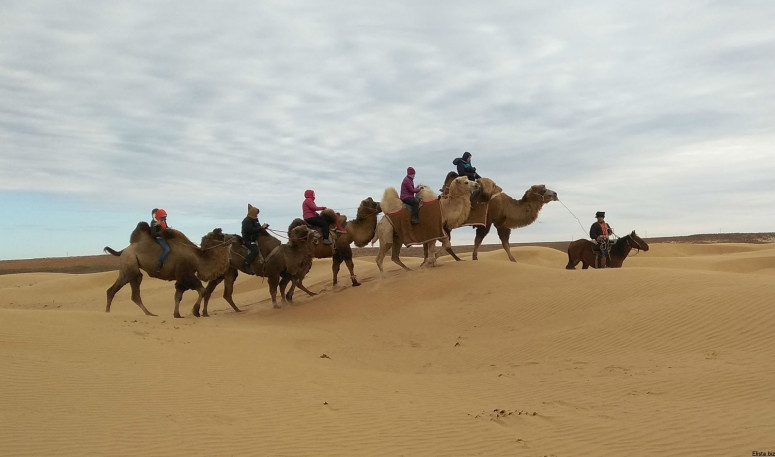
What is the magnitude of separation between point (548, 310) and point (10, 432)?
929 cm

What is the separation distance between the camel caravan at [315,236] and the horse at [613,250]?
245 cm

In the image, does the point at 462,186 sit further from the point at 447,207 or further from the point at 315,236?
the point at 315,236

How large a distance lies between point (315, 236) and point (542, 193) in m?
7.09

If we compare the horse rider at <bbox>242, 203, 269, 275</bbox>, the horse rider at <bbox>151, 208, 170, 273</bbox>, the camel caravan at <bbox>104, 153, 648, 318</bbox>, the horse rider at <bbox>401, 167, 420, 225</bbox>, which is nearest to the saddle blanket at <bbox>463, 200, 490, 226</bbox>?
the camel caravan at <bbox>104, 153, 648, 318</bbox>

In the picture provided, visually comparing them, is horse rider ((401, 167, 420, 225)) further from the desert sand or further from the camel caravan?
the desert sand

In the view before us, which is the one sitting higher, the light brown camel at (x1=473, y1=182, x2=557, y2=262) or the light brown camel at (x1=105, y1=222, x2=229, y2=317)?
the light brown camel at (x1=473, y1=182, x2=557, y2=262)

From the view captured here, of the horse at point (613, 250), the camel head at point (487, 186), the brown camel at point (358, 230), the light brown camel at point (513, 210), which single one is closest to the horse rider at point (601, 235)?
the horse at point (613, 250)

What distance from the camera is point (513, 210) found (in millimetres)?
17375

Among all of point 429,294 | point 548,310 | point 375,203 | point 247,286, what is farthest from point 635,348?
point 247,286

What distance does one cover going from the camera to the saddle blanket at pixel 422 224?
15.7 meters

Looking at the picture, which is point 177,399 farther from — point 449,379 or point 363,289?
point 363,289

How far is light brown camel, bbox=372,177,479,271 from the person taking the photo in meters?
15.6

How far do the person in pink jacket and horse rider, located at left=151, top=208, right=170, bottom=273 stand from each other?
12.3 ft

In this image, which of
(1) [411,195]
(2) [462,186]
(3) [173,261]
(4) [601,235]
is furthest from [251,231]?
(4) [601,235]
